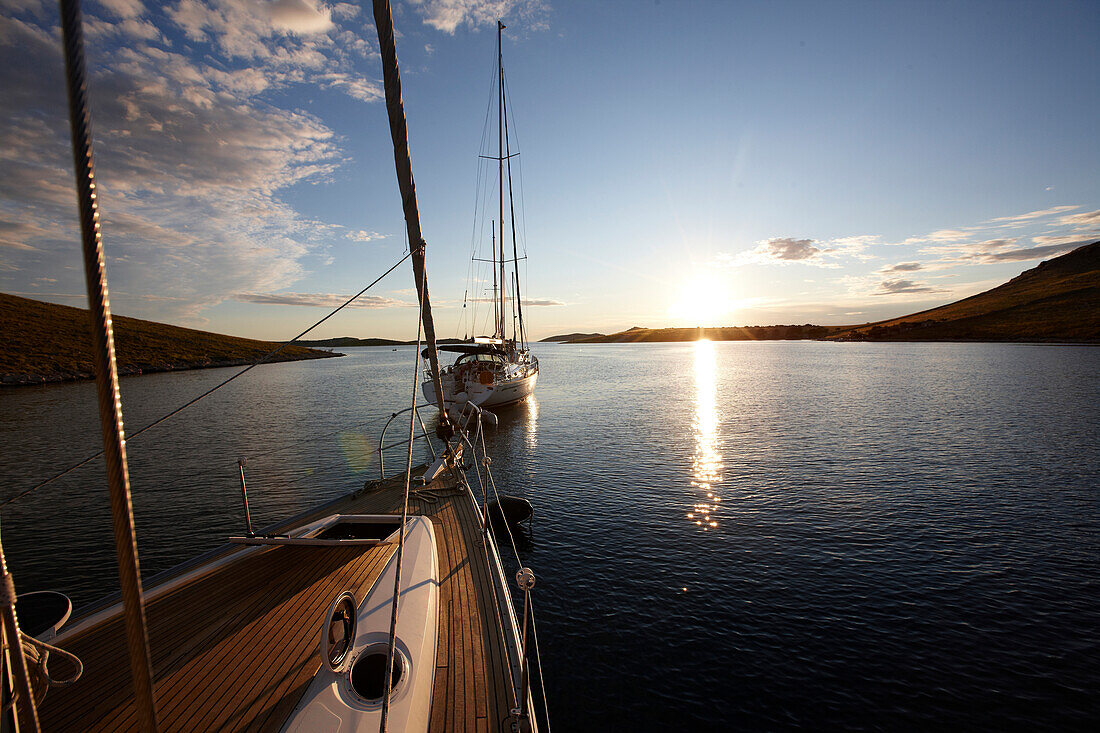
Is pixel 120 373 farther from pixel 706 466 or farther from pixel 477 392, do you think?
pixel 706 466

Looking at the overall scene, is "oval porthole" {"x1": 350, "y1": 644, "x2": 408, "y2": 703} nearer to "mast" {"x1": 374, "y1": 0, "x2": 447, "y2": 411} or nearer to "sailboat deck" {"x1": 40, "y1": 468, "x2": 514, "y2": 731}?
"sailboat deck" {"x1": 40, "y1": 468, "x2": 514, "y2": 731}

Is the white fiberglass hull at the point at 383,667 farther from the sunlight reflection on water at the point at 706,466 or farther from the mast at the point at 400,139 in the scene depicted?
the sunlight reflection on water at the point at 706,466

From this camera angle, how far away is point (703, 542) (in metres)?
15.8

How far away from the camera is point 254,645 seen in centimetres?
667

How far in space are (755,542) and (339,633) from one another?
14079mm

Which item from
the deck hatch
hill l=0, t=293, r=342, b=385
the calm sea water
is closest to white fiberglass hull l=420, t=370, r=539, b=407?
the calm sea water

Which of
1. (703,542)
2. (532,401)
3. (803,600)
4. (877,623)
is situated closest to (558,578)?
(703,542)

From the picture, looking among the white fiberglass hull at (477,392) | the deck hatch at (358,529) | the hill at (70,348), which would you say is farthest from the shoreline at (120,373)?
the deck hatch at (358,529)

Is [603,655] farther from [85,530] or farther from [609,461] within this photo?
[85,530]

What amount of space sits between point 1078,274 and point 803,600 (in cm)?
24040

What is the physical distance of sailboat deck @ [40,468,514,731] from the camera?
218 inches

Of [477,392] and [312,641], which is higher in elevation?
[477,392]

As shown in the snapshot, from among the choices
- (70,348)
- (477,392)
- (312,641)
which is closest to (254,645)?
(312,641)

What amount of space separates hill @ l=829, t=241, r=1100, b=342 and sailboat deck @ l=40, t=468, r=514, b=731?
521 ft
